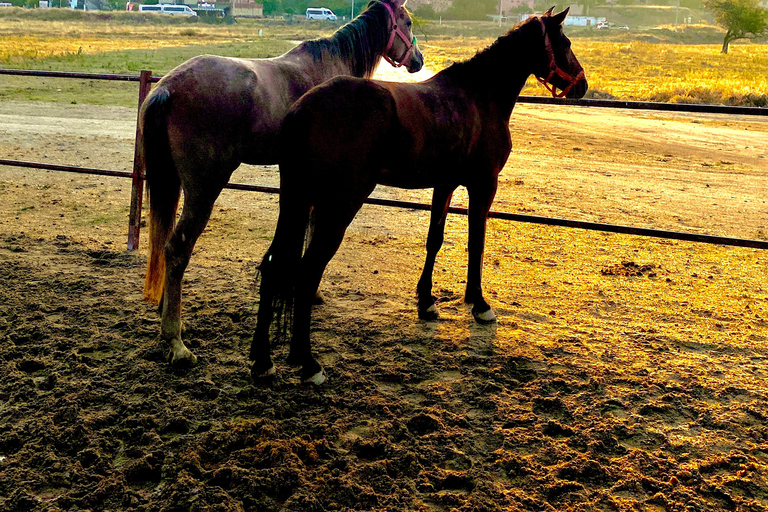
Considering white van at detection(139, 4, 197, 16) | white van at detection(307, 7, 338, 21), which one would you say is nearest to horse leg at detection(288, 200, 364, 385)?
white van at detection(307, 7, 338, 21)

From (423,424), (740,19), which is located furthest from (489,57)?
(740,19)

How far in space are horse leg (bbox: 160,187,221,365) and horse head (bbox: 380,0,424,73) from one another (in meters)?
1.87

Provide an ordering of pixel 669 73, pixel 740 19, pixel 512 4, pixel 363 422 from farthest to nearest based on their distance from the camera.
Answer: pixel 512 4 → pixel 740 19 → pixel 669 73 → pixel 363 422

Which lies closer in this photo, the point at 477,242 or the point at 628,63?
the point at 477,242

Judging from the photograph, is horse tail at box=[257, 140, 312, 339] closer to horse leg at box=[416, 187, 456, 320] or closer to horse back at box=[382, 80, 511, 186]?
horse back at box=[382, 80, 511, 186]

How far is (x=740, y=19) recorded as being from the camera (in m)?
51.3

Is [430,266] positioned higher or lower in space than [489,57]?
lower

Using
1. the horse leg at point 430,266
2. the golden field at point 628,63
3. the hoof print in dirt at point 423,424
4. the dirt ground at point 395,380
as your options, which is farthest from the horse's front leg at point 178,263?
the golden field at point 628,63

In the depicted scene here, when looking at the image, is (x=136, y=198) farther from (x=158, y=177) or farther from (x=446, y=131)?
(x=446, y=131)

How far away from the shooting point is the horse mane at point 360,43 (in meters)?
4.25

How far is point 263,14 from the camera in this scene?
87812mm

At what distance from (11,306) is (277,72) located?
2374 mm

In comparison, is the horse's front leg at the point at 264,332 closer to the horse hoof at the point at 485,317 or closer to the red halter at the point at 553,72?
the horse hoof at the point at 485,317

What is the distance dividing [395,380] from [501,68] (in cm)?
213
